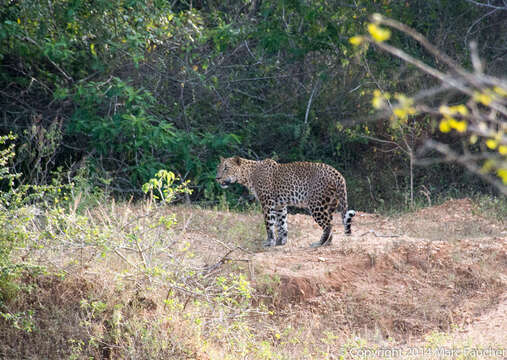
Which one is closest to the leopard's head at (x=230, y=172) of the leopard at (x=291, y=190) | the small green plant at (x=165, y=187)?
the leopard at (x=291, y=190)

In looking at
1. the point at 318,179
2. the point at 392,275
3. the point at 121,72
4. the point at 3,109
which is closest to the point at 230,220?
the point at 318,179

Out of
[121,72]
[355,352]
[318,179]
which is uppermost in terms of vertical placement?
[121,72]

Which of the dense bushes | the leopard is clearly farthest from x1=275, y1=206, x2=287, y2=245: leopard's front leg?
the dense bushes

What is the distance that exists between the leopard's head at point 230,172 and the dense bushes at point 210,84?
131 centimetres

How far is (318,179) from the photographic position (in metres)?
8.54

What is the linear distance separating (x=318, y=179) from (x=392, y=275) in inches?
70.1

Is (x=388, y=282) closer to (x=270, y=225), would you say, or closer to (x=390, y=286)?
(x=390, y=286)

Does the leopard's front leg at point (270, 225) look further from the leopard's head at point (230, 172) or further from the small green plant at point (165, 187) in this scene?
the small green plant at point (165, 187)

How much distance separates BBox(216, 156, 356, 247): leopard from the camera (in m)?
8.42

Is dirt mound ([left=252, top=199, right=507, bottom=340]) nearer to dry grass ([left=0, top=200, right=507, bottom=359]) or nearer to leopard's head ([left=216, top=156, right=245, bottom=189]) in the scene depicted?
dry grass ([left=0, top=200, right=507, bottom=359])

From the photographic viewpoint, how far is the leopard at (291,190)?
27.6 feet

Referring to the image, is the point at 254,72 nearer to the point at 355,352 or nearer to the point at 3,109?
the point at 3,109

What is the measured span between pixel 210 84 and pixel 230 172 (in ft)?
9.65

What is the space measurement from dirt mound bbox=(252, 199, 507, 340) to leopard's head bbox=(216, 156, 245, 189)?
1.29 meters
